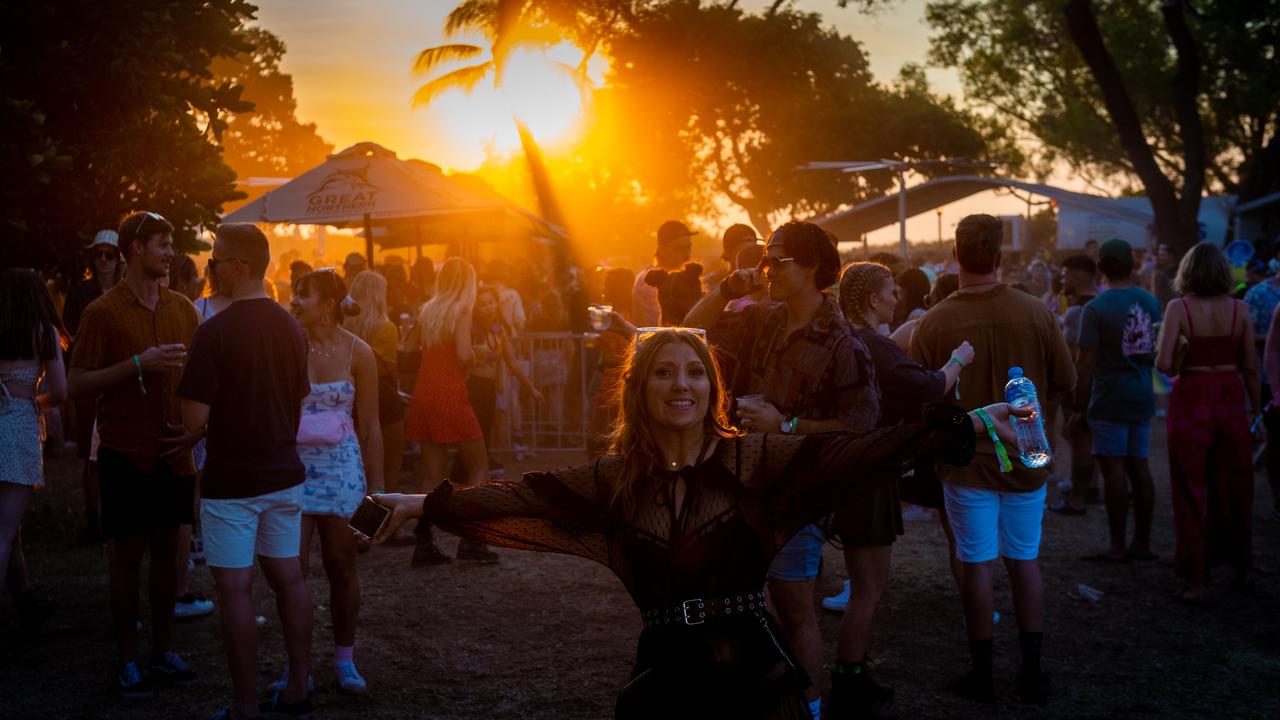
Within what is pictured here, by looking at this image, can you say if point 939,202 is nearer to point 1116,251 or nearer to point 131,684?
point 1116,251

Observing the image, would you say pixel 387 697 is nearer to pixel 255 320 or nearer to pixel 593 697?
pixel 593 697

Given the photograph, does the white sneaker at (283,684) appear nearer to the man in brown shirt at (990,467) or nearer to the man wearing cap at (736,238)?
the man in brown shirt at (990,467)

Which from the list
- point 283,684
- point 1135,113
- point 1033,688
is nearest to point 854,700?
point 1033,688

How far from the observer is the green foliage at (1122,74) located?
37.4m

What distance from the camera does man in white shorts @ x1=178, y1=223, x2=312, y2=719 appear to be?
474 centimetres

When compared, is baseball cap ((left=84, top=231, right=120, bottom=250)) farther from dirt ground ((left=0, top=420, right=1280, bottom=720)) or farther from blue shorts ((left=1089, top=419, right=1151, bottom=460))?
blue shorts ((left=1089, top=419, right=1151, bottom=460))

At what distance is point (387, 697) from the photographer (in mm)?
5555

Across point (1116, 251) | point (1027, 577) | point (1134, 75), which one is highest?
point (1134, 75)

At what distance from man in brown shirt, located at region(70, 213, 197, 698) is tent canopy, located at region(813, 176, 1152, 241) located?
84.3 feet

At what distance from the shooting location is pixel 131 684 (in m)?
5.52

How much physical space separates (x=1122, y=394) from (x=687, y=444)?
19.3ft

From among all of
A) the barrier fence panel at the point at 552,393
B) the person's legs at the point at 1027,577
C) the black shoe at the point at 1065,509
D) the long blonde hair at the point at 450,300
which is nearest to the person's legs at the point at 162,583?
the long blonde hair at the point at 450,300

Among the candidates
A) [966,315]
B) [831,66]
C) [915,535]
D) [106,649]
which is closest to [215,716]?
[106,649]

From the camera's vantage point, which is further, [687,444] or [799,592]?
[799,592]
